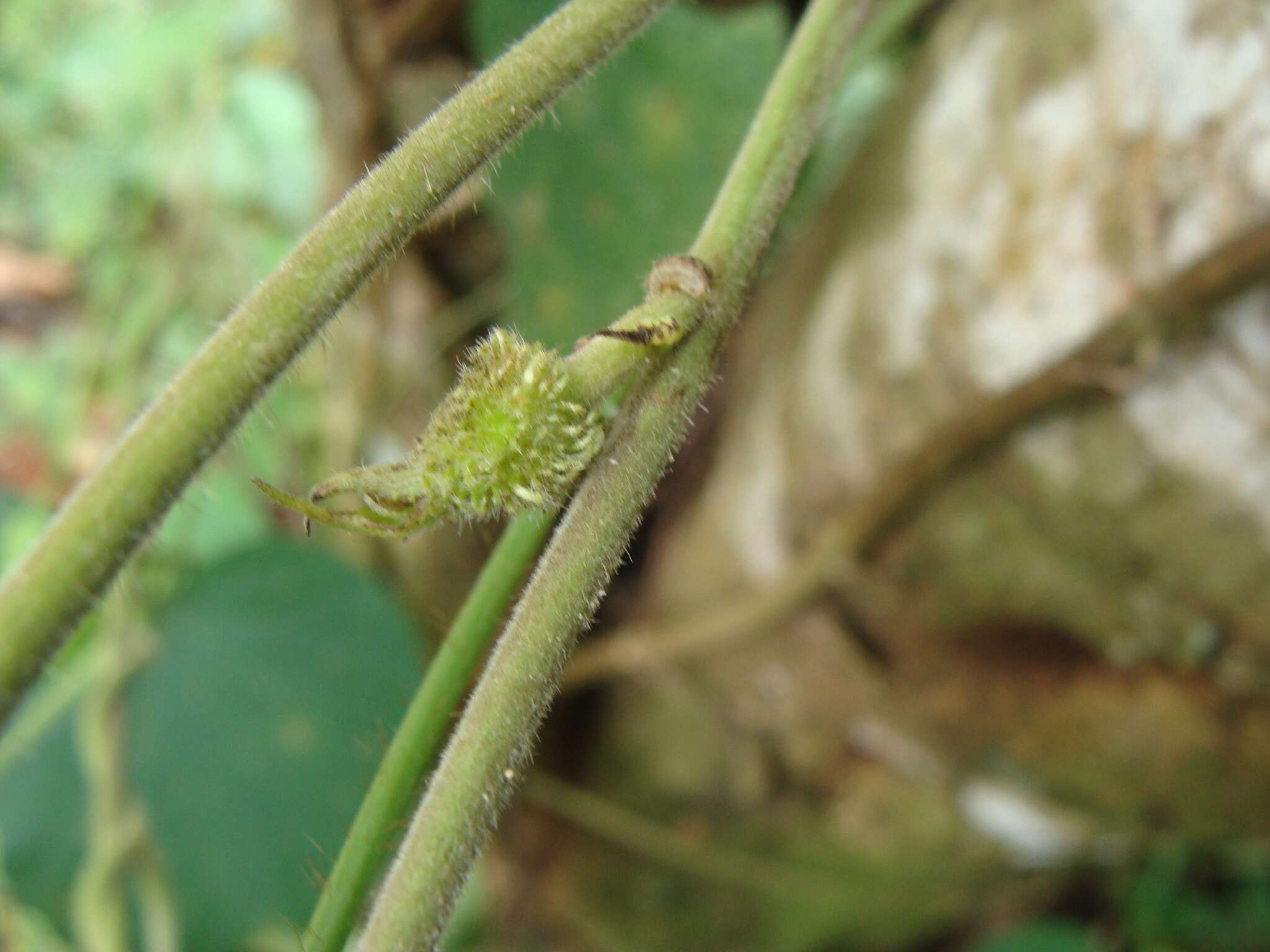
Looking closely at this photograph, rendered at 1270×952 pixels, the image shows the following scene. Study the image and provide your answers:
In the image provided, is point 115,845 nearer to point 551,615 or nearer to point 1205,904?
point 551,615

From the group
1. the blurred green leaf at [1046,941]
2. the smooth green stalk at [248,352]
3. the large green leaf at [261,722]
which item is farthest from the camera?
the blurred green leaf at [1046,941]

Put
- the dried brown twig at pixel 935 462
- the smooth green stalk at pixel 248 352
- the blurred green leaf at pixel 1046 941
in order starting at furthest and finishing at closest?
the blurred green leaf at pixel 1046 941
the dried brown twig at pixel 935 462
the smooth green stalk at pixel 248 352

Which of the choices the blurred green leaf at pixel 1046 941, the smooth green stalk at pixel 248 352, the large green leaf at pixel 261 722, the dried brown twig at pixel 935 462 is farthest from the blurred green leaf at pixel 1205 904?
the smooth green stalk at pixel 248 352

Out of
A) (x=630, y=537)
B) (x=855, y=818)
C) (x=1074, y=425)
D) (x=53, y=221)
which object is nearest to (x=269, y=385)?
(x=630, y=537)

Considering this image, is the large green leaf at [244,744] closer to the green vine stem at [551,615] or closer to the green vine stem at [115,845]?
the green vine stem at [115,845]

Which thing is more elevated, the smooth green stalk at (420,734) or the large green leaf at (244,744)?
the large green leaf at (244,744)

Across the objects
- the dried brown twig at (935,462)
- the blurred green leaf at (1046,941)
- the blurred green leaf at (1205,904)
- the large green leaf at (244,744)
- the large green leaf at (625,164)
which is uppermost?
the large green leaf at (625,164)

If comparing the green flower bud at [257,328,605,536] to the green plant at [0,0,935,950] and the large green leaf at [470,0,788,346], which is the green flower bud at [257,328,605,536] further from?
the large green leaf at [470,0,788,346]

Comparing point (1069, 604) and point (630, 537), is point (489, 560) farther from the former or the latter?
point (1069, 604)
